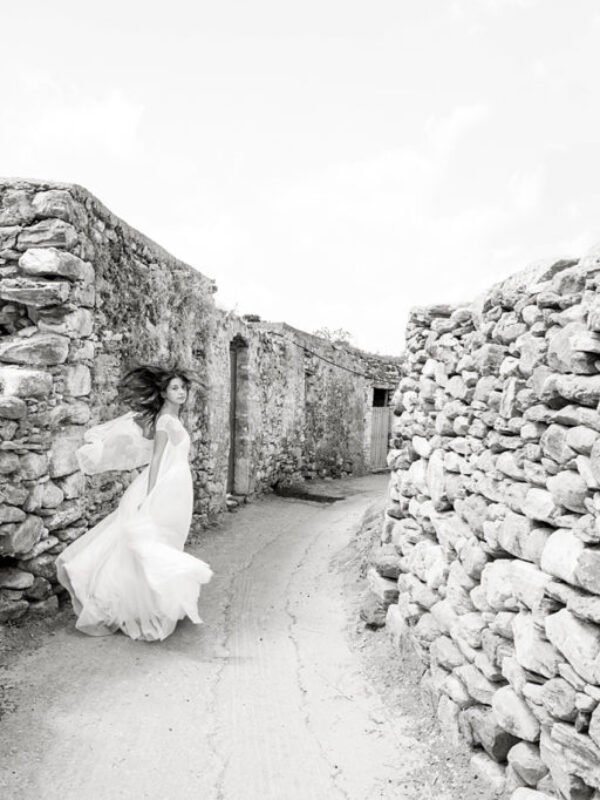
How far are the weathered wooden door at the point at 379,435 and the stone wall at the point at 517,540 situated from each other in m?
11.9

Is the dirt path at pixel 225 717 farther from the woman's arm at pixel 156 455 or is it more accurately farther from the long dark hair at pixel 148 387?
the long dark hair at pixel 148 387

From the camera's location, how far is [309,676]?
395 centimetres

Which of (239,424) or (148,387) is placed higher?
(148,387)

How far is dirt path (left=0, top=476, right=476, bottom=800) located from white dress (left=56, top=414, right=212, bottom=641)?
0.53 ft

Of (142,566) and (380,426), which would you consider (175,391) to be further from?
(380,426)

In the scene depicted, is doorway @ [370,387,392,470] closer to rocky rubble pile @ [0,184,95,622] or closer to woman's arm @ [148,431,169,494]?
woman's arm @ [148,431,169,494]

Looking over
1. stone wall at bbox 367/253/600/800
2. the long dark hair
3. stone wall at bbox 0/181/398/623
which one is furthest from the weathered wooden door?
stone wall at bbox 367/253/600/800

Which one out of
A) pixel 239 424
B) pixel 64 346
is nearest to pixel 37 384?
pixel 64 346

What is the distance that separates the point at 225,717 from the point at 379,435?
13315 mm

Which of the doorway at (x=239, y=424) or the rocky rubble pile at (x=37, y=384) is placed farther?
the doorway at (x=239, y=424)

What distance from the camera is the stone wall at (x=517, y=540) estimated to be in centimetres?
225

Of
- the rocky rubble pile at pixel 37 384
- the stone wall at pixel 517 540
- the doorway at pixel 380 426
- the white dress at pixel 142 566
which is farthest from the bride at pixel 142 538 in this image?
the doorway at pixel 380 426

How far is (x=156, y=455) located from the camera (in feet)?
15.0

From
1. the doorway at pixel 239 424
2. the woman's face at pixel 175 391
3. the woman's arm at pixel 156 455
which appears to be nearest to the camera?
the woman's arm at pixel 156 455
